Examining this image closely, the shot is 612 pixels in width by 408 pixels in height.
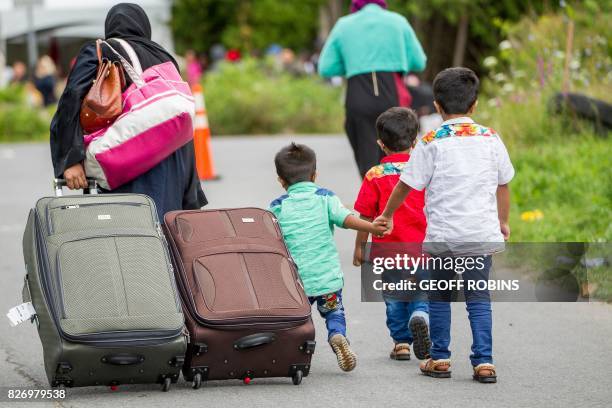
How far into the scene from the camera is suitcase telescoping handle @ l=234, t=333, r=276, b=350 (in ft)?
20.4

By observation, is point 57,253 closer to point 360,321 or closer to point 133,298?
point 133,298

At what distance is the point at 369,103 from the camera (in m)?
10.4

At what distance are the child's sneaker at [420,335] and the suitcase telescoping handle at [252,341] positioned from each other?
3.01 ft

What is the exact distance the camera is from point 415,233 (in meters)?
6.92

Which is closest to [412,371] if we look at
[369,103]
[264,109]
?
[369,103]

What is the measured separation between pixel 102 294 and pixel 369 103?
469 centimetres

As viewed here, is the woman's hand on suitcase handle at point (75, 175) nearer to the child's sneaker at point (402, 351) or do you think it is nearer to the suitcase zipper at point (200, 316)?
the suitcase zipper at point (200, 316)

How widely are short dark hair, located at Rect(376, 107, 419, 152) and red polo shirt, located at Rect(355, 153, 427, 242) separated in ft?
0.31

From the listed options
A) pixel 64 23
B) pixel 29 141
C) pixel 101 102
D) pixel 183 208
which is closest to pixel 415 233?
pixel 183 208

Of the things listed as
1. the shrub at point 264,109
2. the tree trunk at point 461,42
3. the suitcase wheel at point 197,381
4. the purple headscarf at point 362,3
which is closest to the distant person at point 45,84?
the shrub at point 264,109

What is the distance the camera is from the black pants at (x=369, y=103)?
34.0 feet

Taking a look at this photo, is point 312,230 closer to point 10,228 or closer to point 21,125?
point 10,228

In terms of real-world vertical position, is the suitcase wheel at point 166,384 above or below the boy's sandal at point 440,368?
above

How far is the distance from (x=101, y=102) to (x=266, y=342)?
1.46m
